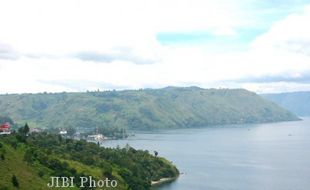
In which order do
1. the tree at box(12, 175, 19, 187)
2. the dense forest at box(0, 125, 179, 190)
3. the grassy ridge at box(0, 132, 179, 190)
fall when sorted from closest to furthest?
1. the tree at box(12, 175, 19, 187)
2. the dense forest at box(0, 125, 179, 190)
3. the grassy ridge at box(0, 132, 179, 190)

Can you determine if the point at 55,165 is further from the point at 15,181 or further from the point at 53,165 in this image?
the point at 15,181

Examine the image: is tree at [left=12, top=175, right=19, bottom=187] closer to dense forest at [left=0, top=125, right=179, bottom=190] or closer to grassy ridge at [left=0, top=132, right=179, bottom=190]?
dense forest at [left=0, top=125, right=179, bottom=190]

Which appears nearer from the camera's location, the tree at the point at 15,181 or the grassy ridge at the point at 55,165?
the tree at the point at 15,181

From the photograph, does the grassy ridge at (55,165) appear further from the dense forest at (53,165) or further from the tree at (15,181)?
the tree at (15,181)

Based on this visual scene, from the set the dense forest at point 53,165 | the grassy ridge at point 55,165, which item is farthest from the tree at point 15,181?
the grassy ridge at point 55,165

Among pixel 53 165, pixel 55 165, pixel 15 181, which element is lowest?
pixel 55 165

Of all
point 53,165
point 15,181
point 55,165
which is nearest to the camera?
point 15,181

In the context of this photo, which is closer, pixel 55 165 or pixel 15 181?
pixel 15 181

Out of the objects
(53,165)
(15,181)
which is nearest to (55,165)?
(53,165)

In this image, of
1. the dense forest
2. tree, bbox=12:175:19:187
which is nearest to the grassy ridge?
the dense forest

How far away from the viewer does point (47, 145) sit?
627 ft

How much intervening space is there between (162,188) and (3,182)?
96815mm

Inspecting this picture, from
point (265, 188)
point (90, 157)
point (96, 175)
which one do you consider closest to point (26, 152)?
point (96, 175)

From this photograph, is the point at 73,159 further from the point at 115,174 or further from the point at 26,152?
the point at 26,152
